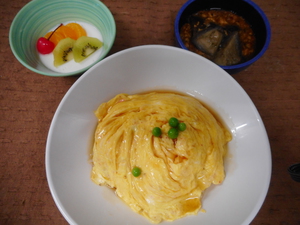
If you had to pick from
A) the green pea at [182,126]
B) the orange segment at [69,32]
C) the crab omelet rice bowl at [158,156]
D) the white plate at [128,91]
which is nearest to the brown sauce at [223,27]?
the white plate at [128,91]

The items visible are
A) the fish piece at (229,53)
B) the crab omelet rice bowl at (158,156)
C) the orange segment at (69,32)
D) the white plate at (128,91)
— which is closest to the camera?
the white plate at (128,91)

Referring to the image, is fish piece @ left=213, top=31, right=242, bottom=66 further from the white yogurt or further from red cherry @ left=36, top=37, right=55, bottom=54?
red cherry @ left=36, top=37, right=55, bottom=54

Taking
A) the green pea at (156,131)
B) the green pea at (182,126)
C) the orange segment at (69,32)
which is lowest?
the green pea at (156,131)

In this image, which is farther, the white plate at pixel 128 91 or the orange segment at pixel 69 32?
the orange segment at pixel 69 32

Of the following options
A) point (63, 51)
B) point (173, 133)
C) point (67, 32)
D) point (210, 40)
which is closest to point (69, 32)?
point (67, 32)

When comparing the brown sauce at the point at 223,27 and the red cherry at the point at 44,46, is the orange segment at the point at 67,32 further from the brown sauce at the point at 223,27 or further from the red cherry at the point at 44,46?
the brown sauce at the point at 223,27

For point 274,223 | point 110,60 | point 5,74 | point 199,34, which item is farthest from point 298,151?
point 5,74
